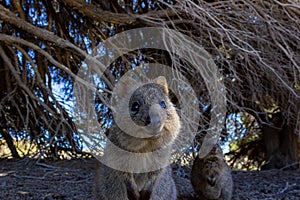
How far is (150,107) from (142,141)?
287 millimetres

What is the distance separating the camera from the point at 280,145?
26.1 feet

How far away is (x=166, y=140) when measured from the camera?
11.6 ft

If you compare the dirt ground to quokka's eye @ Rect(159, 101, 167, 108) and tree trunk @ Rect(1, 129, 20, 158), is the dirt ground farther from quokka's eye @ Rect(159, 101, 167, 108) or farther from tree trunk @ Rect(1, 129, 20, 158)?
quokka's eye @ Rect(159, 101, 167, 108)

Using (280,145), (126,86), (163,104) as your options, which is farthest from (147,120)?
(280,145)

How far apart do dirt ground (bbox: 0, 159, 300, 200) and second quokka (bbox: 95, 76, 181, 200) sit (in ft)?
3.63

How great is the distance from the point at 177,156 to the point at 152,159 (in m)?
1.71

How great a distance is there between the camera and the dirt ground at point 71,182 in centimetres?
486

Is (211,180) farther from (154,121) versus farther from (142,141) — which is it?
(154,121)

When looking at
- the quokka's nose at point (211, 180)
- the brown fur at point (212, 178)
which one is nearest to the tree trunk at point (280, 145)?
the brown fur at point (212, 178)

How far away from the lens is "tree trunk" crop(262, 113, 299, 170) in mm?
7820

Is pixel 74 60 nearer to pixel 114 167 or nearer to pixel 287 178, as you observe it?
pixel 114 167

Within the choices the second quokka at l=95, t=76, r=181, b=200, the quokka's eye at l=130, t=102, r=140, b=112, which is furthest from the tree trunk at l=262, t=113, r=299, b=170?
the quokka's eye at l=130, t=102, r=140, b=112

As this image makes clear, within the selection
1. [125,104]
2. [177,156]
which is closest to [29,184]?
[177,156]

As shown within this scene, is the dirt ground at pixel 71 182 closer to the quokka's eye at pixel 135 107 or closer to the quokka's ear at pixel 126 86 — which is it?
the quokka's ear at pixel 126 86
